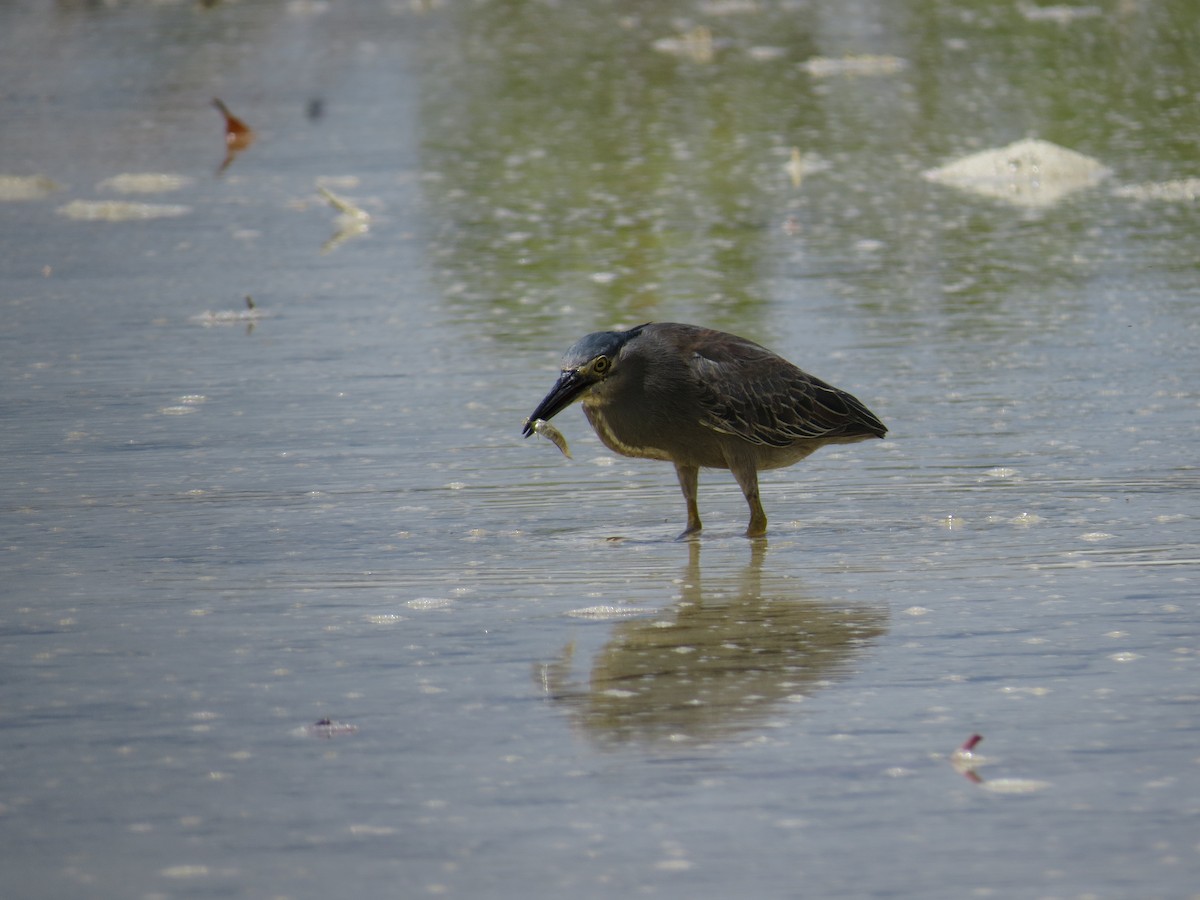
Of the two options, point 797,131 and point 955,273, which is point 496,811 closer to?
point 955,273

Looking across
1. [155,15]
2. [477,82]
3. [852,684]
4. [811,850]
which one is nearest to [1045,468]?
[852,684]

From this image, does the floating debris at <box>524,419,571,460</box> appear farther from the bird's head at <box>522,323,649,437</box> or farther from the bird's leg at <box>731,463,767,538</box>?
the bird's leg at <box>731,463,767,538</box>

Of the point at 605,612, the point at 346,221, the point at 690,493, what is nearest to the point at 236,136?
the point at 346,221

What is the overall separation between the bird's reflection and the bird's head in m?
0.79

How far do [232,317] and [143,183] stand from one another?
4737mm

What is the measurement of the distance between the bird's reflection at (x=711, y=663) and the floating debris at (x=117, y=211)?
8.46 meters

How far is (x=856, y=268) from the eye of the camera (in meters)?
11.7

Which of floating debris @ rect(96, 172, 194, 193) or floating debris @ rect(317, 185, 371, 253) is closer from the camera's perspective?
floating debris @ rect(317, 185, 371, 253)

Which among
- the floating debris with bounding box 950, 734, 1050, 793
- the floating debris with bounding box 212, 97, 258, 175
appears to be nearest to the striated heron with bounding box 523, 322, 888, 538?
the floating debris with bounding box 950, 734, 1050, 793

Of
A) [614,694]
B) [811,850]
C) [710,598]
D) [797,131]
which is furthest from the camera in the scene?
[797,131]

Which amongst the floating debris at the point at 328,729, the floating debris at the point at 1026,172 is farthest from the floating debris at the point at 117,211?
the floating debris at the point at 328,729

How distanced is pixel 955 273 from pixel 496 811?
24.5 feet

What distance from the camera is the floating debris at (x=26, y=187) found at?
49.1 feet

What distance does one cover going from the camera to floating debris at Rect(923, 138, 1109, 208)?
14.1 m
